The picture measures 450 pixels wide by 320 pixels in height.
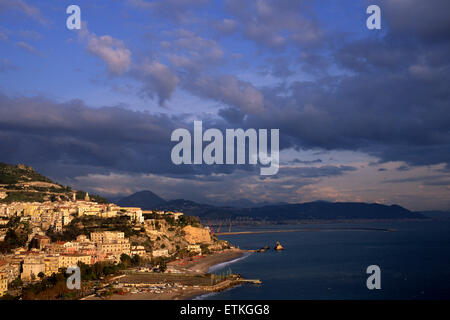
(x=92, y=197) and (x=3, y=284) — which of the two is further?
(x=92, y=197)

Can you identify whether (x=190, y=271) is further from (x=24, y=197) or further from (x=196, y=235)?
(x=24, y=197)

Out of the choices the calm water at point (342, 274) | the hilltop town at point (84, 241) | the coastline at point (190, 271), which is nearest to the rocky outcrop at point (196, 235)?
the hilltop town at point (84, 241)

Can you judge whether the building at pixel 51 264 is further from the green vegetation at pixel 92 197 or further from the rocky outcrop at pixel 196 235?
the green vegetation at pixel 92 197

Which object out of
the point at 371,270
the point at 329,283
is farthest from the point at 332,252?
the point at 329,283

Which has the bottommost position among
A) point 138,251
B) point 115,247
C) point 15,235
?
point 138,251

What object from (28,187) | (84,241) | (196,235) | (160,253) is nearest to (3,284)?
(84,241)
